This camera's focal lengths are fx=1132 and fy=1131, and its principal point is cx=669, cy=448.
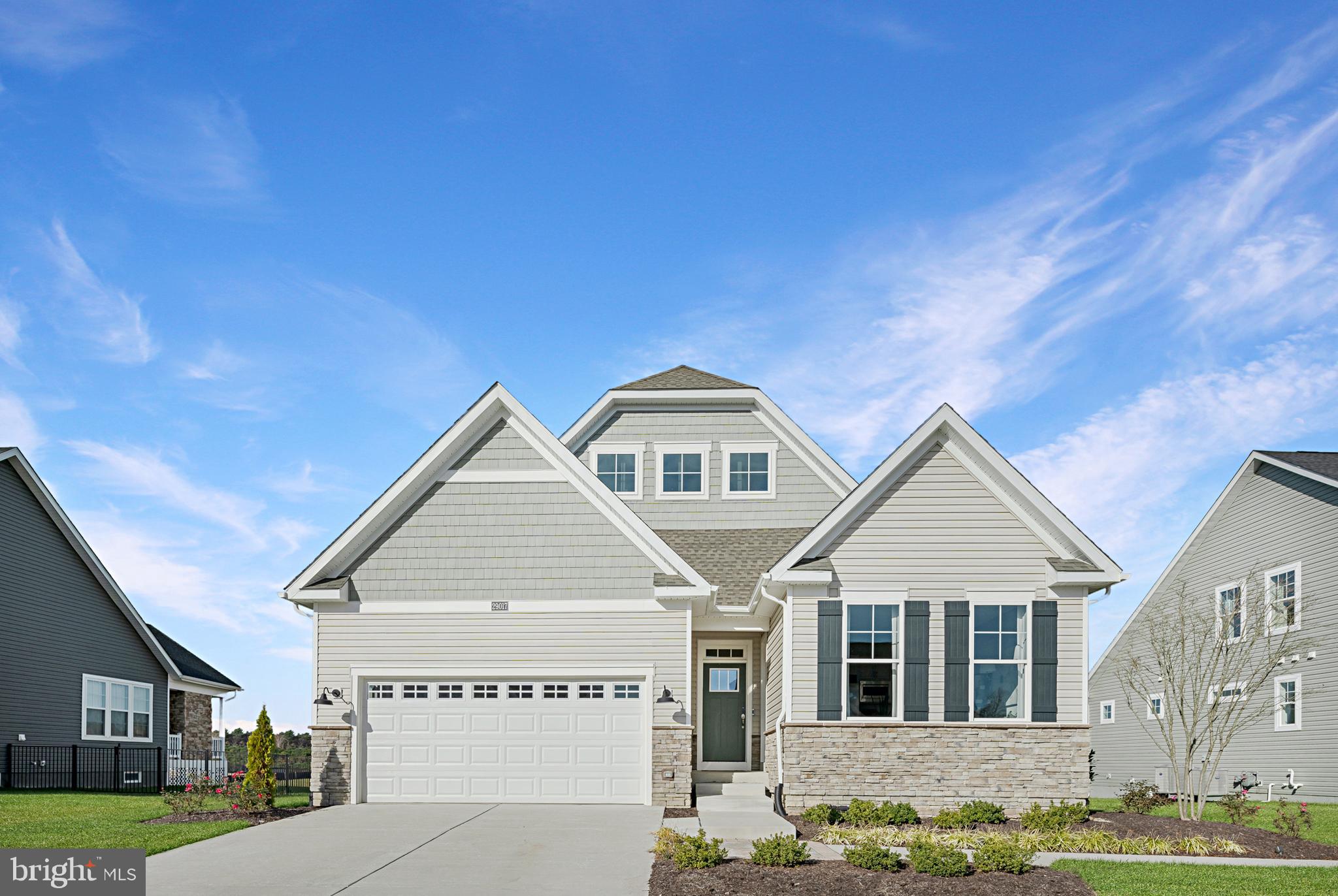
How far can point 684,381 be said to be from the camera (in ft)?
80.8

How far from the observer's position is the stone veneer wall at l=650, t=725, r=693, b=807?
57.7 ft

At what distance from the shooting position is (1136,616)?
96.4 feet

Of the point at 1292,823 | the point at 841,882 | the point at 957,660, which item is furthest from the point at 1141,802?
the point at 841,882

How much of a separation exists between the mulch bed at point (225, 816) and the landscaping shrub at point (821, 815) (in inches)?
294

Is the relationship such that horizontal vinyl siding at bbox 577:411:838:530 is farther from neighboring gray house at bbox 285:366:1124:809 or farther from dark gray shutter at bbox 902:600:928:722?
dark gray shutter at bbox 902:600:928:722

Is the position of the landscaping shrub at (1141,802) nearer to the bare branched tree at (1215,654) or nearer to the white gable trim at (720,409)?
the bare branched tree at (1215,654)

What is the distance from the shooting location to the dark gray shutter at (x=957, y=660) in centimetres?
1684

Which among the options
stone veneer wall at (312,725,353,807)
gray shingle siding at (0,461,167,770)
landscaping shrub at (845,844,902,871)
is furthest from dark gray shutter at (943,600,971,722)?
gray shingle siding at (0,461,167,770)

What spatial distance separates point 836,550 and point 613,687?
13.8ft

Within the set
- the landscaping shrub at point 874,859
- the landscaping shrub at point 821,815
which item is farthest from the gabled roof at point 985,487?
the landscaping shrub at point 874,859

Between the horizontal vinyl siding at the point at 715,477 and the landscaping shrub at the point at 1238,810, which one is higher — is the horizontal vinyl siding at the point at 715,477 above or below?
above

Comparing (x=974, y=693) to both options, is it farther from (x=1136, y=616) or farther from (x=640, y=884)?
(x=1136, y=616)

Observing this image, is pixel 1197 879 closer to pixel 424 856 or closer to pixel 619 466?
pixel 424 856

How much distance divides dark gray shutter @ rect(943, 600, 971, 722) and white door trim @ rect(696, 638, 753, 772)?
469 cm
